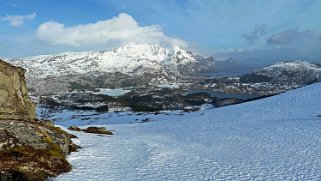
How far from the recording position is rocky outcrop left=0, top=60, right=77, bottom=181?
23.6 metres

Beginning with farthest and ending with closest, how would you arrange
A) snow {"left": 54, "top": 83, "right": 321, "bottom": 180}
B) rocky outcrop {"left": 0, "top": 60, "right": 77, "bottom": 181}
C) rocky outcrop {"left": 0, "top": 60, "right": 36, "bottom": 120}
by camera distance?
rocky outcrop {"left": 0, "top": 60, "right": 36, "bottom": 120} < snow {"left": 54, "top": 83, "right": 321, "bottom": 180} < rocky outcrop {"left": 0, "top": 60, "right": 77, "bottom": 181}

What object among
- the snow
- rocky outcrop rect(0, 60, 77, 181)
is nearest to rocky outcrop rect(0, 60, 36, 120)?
rocky outcrop rect(0, 60, 77, 181)

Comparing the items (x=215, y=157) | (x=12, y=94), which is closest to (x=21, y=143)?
(x=12, y=94)

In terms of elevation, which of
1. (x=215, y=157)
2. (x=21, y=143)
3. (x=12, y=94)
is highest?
(x=12, y=94)

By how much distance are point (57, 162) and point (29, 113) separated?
14178 millimetres

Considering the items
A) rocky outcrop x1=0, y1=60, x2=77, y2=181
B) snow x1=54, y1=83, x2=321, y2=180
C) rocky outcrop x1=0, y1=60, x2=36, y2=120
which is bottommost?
snow x1=54, y1=83, x2=321, y2=180

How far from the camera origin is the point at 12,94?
3478cm

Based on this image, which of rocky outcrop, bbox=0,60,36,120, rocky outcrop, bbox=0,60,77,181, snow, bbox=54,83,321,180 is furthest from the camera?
rocky outcrop, bbox=0,60,36,120

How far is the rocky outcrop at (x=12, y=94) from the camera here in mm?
33312

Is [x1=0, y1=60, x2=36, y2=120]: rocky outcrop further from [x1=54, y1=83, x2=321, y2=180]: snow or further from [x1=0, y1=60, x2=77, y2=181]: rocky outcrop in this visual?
[x1=54, y1=83, x2=321, y2=180]: snow

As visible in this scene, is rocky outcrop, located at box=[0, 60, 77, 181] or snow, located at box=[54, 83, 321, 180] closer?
rocky outcrop, located at box=[0, 60, 77, 181]

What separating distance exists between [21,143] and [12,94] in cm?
898

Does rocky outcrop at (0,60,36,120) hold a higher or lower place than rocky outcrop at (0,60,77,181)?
higher

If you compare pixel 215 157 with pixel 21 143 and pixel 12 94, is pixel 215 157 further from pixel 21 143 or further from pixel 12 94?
pixel 12 94
